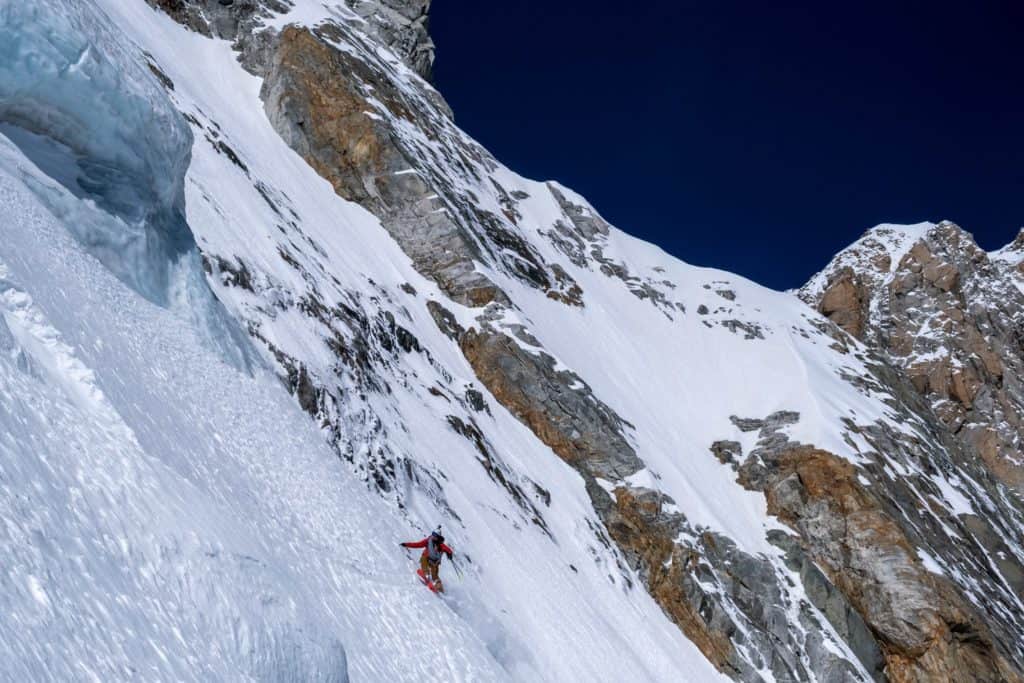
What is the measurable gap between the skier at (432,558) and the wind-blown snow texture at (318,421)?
1.53 feet

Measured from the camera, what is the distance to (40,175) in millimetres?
13406

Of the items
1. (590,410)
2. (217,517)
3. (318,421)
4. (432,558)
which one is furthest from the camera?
(590,410)

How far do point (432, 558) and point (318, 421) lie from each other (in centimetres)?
666

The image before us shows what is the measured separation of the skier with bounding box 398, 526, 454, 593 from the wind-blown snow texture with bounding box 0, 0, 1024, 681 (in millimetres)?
466

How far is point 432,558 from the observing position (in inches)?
658

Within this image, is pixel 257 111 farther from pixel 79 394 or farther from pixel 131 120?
pixel 79 394

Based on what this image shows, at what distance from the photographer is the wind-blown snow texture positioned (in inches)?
341

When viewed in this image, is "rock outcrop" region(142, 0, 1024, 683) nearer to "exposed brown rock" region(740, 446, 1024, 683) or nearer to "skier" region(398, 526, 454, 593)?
"exposed brown rock" region(740, 446, 1024, 683)

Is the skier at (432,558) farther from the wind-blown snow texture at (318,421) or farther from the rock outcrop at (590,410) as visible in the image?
the rock outcrop at (590,410)

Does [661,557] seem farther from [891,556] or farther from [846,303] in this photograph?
[846,303]

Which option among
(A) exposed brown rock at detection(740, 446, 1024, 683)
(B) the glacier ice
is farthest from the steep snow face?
(A) exposed brown rock at detection(740, 446, 1024, 683)

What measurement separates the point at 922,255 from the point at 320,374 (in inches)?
3709

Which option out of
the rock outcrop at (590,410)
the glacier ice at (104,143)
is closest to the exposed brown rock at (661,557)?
the rock outcrop at (590,410)

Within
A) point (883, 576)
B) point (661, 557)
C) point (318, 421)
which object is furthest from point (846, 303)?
point (318, 421)
